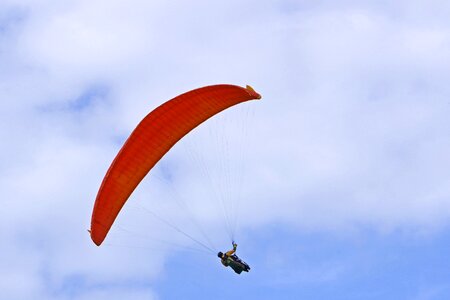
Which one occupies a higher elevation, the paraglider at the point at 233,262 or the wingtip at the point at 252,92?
the wingtip at the point at 252,92

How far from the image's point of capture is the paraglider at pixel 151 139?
87.2m

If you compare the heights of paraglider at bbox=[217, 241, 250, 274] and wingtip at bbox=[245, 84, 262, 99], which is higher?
wingtip at bbox=[245, 84, 262, 99]

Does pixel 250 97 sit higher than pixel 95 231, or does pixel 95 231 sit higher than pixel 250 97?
pixel 250 97

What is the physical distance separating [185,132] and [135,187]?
3.80 meters

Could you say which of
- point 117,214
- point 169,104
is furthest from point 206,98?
point 117,214

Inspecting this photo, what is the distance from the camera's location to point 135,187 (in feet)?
292

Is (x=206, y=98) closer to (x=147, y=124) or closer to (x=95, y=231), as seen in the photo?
(x=147, y=124)

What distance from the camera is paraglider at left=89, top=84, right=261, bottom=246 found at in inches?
3433

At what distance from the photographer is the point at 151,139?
87938 millimetres

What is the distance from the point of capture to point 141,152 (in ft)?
289

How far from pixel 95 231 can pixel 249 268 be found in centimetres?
819

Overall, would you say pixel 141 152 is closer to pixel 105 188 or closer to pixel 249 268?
pixel 105 188

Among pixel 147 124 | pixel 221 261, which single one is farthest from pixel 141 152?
pixel 221 261

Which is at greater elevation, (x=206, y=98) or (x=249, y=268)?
(x=206, y=98)
